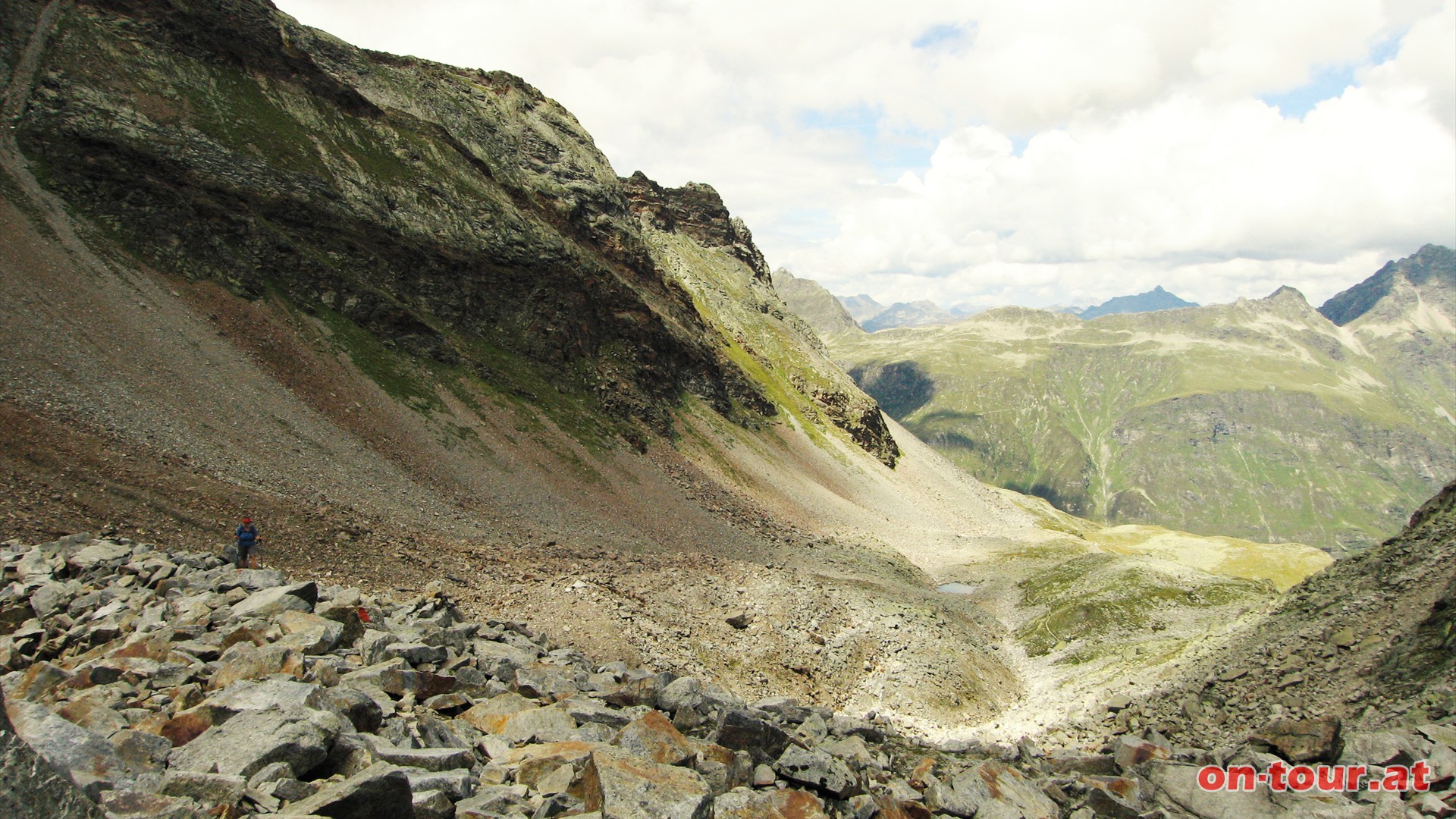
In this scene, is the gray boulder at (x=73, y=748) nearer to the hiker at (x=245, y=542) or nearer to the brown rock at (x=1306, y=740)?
the hiker at (x=245, y=542)

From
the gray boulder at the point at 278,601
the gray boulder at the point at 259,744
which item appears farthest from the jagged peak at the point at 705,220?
the gray boulder at the point at 259,744

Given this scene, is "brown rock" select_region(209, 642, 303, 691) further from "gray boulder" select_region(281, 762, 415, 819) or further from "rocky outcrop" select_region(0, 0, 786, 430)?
"rocky outcrop" select_region(0, 0, 786, 430)

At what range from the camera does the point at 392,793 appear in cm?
902

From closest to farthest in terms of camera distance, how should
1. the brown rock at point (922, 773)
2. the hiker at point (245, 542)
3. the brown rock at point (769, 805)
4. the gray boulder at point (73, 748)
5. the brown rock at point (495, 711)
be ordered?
the gray boulder at point (73, 748) → the brown rock at point (769, 805) → the brown rock at point (495, 711) → the brown rock at point (922, 773) → the hiker at point (245, 542)

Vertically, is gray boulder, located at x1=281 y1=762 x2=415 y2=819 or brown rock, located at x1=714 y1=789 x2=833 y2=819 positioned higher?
gray boulder, located at x1=281 y1=762 x2=415 y2=819

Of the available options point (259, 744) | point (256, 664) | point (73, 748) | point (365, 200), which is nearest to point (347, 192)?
point (365, 200)

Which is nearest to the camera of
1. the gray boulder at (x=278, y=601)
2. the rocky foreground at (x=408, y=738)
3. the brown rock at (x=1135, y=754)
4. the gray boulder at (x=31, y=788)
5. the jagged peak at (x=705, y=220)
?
the gray boulder at (x=31, y=788)

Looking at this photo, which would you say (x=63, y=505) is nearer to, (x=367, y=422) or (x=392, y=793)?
(x=367, y=422)

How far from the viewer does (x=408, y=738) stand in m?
11.9

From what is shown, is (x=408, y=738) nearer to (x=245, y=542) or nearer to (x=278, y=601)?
(x=278, y=601)

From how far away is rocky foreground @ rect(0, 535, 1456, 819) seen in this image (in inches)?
348

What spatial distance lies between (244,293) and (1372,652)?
62.0m

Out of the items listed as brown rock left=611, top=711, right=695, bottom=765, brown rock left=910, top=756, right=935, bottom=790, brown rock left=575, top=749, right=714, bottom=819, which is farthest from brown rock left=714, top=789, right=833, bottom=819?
brown rock left=910, top=756, right=935, bottom=790

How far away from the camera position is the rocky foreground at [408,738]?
885 cm
